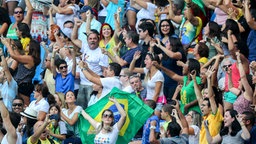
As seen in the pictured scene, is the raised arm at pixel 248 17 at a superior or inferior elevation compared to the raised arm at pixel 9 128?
superior

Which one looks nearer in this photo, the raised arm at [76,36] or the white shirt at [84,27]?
the raised arm at [76,36]

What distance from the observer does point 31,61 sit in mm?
23438

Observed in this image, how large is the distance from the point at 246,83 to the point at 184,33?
3.96 metres

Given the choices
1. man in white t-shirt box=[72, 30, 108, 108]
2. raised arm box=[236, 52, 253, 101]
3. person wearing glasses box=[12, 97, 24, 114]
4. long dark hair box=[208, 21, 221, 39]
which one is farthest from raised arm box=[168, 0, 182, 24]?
raised arm box=[236, 52, 253, 101]

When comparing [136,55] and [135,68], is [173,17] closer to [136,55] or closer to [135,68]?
[136,55]

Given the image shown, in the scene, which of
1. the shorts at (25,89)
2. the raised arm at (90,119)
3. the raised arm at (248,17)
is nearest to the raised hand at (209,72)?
the raised arm at (248,17)

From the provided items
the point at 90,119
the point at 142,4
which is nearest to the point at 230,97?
the point at 90,119

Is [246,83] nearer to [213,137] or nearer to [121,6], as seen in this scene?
[213,137]

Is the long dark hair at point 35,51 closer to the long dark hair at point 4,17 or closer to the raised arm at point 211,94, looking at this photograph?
the long dark hair at point 4,17

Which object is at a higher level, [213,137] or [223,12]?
[223,12]

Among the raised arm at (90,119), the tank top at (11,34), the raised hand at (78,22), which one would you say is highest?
the raised hand at (78,22)

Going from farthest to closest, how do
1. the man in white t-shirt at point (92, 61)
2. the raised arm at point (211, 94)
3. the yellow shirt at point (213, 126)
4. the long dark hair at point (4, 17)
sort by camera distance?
the long dark hair at point (4, 17) < the man in white t-shirt at point (92, 61) < the raised arm at point (211, 94) < the yellow shirt at point (213, 126)

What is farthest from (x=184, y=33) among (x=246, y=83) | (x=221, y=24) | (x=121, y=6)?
(x=246, y=83)

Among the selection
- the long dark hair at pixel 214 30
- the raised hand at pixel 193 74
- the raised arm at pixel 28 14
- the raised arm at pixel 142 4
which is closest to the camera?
the raised hand at pixel 193 74
